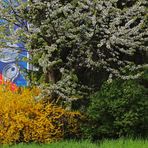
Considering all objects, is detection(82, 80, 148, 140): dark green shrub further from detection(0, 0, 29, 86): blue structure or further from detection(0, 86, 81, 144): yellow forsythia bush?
detection(0, 0, 29, 86): blue structure

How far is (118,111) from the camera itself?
815 centimetres

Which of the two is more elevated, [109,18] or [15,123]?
[109,18]

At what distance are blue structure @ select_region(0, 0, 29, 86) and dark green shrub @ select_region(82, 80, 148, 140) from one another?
1577 millimetres

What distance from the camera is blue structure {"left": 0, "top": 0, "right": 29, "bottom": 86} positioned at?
9.23m

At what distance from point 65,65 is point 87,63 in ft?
1.26

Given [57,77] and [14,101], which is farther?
[57,77]

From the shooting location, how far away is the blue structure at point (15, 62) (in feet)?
30.3

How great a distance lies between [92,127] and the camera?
847 cm

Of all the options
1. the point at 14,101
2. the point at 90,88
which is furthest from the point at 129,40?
the point at 14,101

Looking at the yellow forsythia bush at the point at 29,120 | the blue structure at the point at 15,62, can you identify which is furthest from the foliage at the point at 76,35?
the blue structure at the point at 15,62

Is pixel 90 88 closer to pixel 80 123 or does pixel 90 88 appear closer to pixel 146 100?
pixel 80 123

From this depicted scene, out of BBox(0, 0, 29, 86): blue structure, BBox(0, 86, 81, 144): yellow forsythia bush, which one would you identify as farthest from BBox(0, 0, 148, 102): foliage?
BBox(0, 0, 29, 86): blue structure

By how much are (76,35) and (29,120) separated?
143cm

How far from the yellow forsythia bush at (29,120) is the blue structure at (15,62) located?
86 centimetres
